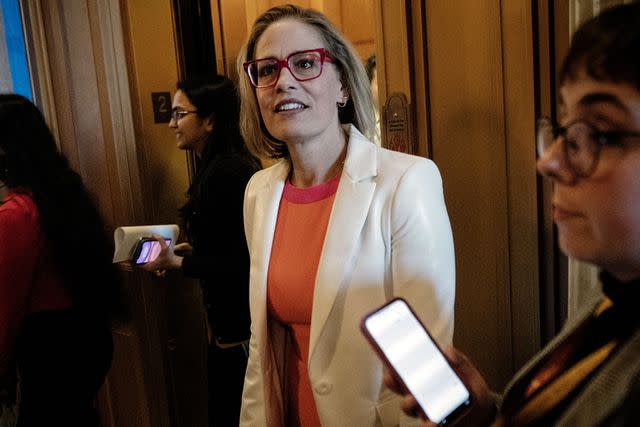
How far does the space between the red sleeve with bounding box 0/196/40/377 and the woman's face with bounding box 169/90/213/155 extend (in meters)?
0.71

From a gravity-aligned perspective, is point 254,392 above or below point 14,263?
below

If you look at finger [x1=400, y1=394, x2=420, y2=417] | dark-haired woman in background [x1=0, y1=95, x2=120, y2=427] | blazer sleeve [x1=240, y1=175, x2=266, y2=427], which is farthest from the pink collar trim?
dark-haired woman in background [x1=0, y1=95, x2=120, y2=427]

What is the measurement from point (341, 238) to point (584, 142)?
2.04 feet

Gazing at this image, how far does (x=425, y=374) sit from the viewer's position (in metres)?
0.84

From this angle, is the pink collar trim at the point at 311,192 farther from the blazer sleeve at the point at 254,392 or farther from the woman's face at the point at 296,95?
the blazer sleeve at the point at 254,392

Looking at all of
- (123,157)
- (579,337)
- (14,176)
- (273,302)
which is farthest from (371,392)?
(123,157)

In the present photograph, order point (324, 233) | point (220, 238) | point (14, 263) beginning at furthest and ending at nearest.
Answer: point (220, 238) → point (14, 263) → point (324, 233)

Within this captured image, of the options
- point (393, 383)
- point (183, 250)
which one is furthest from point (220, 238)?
point (393, 383)

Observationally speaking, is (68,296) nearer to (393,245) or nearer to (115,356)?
(115,356)

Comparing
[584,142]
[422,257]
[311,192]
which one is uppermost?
[584,142]

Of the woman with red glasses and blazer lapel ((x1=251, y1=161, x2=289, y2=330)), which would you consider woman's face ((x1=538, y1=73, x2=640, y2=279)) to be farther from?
blazer lapel ((x1=251, y1=161, x2=289, y2=330))

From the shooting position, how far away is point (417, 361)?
849mm

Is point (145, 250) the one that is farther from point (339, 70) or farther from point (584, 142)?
point (584, 142)

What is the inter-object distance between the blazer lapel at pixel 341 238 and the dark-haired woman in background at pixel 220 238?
0.77m
